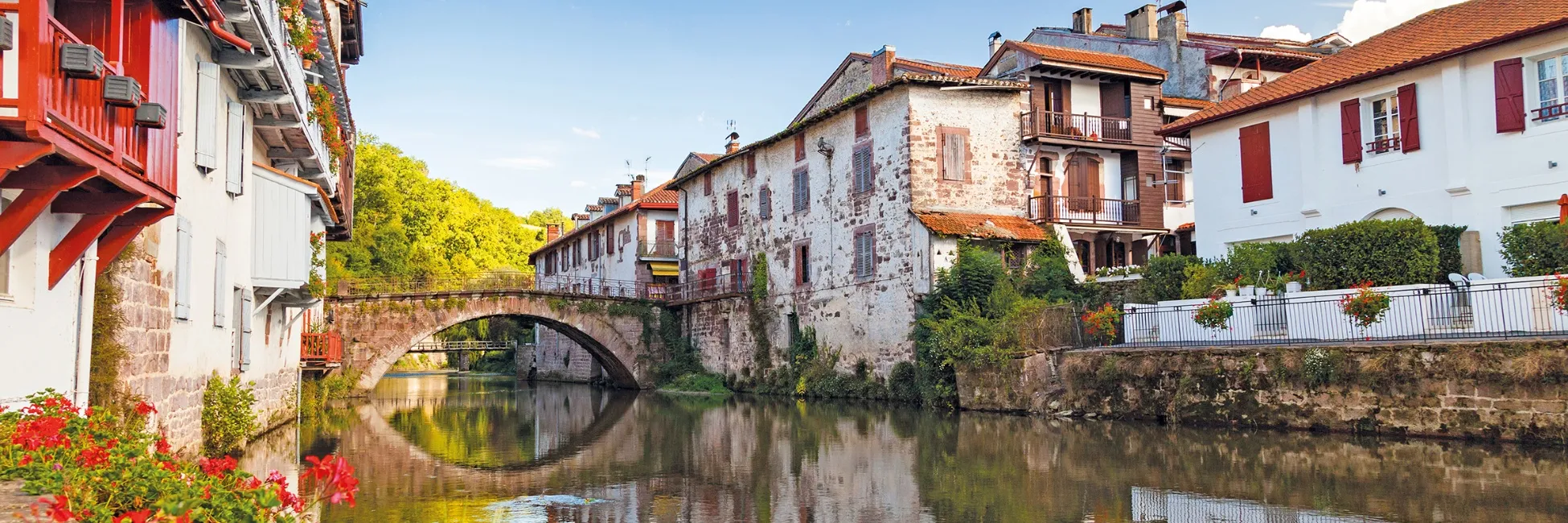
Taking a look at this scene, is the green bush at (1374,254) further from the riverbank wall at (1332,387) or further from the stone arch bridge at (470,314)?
the stone arch bridge at (470,314)

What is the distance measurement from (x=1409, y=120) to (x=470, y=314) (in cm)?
2513

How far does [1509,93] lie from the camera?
19.6 m

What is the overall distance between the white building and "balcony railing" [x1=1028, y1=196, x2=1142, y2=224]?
4156mm

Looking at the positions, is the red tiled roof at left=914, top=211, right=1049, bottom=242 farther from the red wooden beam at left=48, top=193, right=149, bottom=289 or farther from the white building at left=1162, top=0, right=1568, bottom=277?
the red wooden beam at left=48, top=193, right=149, bottom=289

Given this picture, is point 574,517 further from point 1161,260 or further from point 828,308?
point 828,308

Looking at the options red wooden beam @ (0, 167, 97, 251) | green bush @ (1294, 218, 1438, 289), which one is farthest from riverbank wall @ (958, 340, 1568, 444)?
red wooden beam @ (0, 167, 97, 251)

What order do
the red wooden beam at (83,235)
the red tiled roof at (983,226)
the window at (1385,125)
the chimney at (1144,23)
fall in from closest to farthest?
the red wooden beam at (83,235) < the window at (1385,125) < the red tiled roof at (983,226) < the chimney at (1144,23)

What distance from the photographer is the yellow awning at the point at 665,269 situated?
44.2 metres

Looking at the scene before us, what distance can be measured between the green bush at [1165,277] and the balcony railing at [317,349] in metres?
16.9

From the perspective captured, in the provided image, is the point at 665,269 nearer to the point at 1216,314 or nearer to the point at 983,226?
the point at 983,226

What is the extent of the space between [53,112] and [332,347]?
805 inches

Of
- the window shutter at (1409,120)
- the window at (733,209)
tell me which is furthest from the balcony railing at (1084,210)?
the window at (733,209)

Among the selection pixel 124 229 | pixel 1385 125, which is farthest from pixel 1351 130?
pixel 124 229

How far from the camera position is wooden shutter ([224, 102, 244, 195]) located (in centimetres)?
1434
